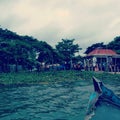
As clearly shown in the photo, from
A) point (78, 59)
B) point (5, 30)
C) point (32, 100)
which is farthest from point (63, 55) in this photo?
point (32, 100)

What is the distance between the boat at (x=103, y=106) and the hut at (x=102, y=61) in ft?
107

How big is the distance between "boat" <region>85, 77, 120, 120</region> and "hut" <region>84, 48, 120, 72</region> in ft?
107

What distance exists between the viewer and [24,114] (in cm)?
1405

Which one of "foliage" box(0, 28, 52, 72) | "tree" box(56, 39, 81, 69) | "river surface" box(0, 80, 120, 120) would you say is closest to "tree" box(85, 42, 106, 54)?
"tree" box(56, 39, 81, 69)

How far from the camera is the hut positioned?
43.2m

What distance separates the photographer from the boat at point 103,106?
10078 mm

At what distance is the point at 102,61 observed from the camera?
47.2m

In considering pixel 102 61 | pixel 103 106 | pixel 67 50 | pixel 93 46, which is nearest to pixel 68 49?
pixel 67 50

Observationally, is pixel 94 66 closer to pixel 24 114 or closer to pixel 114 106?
pixel 24 114

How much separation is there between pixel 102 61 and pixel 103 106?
123 ft

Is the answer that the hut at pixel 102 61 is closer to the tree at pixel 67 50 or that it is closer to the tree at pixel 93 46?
the tree at pixel 67 50

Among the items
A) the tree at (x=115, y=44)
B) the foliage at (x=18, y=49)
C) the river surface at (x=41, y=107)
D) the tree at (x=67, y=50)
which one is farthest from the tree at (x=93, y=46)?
the river surface at (x=41, y=107)

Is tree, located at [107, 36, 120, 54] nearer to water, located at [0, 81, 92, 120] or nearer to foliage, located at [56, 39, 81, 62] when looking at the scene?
foliage, located at [56, 39, 81, 62]

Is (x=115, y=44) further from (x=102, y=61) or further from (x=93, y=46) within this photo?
(x=102, y=61)
